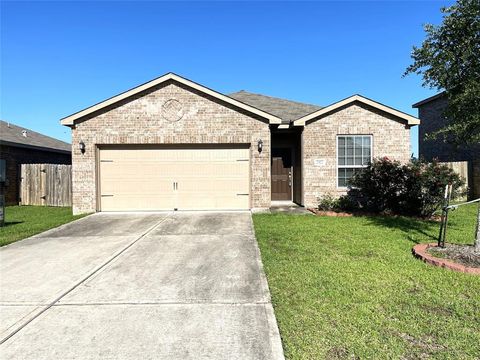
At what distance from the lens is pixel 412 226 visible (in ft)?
28.5

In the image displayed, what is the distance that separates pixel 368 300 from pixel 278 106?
12.7 metres

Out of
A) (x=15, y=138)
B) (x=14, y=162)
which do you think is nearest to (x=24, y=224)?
(x=14, y=162)

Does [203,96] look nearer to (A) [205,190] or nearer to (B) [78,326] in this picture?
(A) [205,190]

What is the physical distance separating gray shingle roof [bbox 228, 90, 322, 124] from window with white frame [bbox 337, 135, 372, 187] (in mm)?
2242

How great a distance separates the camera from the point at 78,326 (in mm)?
3457

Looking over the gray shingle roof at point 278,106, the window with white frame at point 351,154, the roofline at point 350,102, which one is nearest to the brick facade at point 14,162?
the gray shingle roof at point 278,106

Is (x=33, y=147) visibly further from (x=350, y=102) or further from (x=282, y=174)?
(x=350, y=102)

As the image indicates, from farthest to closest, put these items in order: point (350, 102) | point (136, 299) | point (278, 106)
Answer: point (278, 106) → point (350, 102) → point (136, 299)

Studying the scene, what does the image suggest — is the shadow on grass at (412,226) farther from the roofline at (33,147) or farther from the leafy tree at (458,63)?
the roofline at (33,147)

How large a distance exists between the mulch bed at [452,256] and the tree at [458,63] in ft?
0.97

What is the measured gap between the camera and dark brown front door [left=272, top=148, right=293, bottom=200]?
46.9ft

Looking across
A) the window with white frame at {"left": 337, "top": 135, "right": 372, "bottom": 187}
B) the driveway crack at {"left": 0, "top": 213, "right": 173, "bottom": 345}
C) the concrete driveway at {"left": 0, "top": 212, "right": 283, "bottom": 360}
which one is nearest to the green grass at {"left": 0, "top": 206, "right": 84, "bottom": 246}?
the concrete driveway at {"left": 0, "top": 212, "right": 283, "bottom": 360}

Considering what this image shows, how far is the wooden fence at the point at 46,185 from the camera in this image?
49.7ft

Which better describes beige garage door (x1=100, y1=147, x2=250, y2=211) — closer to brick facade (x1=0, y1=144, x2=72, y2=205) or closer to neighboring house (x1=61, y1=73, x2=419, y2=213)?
neighboring house (x1=61, y1=73, x2=419, y2=213)
